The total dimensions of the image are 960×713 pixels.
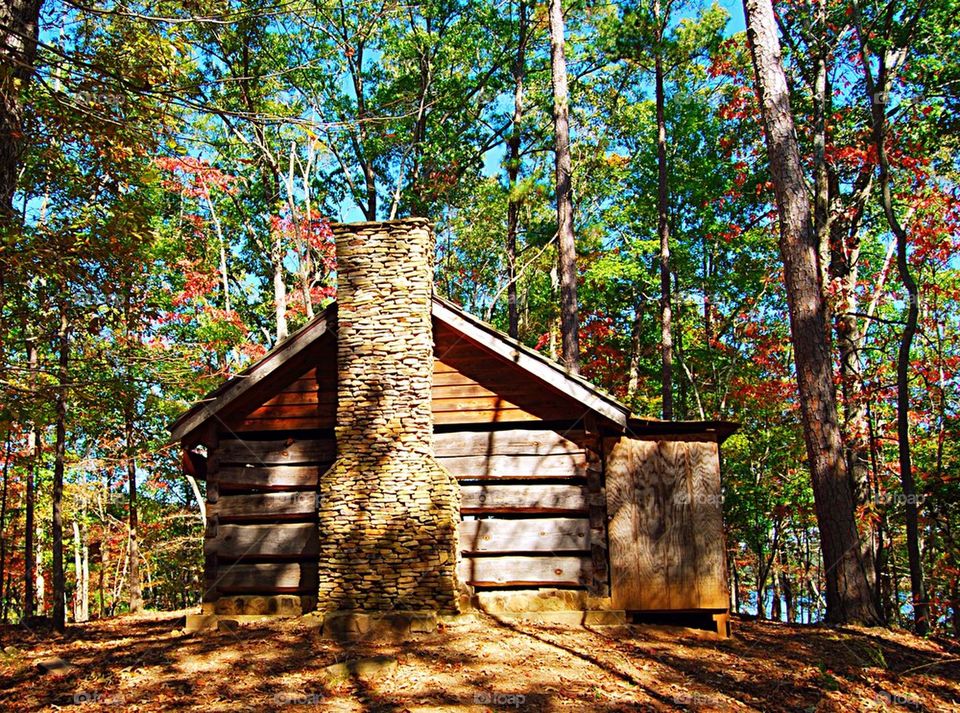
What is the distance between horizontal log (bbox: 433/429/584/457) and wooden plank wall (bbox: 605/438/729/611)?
0.68 metres

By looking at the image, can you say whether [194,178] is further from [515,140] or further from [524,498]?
[524,498]

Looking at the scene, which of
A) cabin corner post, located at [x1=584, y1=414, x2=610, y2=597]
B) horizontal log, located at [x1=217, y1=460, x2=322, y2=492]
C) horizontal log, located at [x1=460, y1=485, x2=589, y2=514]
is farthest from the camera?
horizontal log, located at [x1=217, y1=460, x2=322, y2=492]

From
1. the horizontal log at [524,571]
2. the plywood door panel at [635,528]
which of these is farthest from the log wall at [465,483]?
the plywood door panel at [635,528]

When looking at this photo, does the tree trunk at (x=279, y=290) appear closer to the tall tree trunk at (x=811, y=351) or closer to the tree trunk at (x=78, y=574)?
the tree trunk at (x=78, y=574)

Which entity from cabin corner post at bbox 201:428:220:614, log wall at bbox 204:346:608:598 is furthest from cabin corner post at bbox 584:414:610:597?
cabin corner post at bbox 201:428:220:614

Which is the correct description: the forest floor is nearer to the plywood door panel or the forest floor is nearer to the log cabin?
the plywood door panel

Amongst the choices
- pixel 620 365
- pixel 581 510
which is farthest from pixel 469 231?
pixel 581 510

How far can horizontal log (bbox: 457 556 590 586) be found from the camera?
430 inches

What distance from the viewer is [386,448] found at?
35.7ft

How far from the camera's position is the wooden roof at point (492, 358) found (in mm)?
10859

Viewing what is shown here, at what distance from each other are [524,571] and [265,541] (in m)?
4.27

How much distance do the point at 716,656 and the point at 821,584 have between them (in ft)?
80.6

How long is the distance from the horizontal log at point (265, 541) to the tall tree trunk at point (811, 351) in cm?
785

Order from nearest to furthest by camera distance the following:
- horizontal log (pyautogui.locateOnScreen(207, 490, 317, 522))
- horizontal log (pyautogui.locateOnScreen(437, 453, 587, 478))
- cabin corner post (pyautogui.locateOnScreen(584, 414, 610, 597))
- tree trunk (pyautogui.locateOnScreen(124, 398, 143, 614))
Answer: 1. cabin corner post (pyautogui.locateOnScreen(584, 414, 610, 597))
2. horizontal log (pyautogui.locateOnScreen(437, 453, 587, 478))
3. horizontal log (pyautogui.locateOnScreen(207, 490, 317, 522))
4. tree trunk (pyautogui.locateOnScreen(124, 398, 143, 614))
